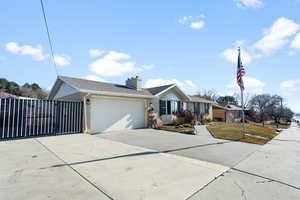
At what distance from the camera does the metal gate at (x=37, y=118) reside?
778 centimetres

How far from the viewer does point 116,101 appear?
11250 mm

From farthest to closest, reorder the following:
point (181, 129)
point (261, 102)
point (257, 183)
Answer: point (261, 102), point (181, 129), point (257, 183)

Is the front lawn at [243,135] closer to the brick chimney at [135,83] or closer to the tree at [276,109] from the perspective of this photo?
the brick chimney at [135,83]

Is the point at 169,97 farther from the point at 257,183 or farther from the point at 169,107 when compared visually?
the point at 257,183

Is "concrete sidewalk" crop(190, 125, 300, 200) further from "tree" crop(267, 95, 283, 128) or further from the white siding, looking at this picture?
"tree" crop(267, 95, 283, 128)

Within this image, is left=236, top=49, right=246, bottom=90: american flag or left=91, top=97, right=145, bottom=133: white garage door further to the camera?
left=91, top=97, right=145, bottom=133: white garage door

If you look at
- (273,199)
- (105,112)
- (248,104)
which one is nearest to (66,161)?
(273,199)

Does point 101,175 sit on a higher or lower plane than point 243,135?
higher

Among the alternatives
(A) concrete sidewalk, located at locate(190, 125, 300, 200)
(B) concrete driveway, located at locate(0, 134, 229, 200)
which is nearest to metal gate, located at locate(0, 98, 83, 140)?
(B) concrete driveway, located at locate(0, 134, 229, 200)

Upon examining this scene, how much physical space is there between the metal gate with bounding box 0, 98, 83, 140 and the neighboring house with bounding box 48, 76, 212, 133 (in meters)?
0.80

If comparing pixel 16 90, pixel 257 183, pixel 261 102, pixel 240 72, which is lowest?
pixel 257 183

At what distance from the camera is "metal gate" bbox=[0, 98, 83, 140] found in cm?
778

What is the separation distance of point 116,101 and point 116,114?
96 centimetres

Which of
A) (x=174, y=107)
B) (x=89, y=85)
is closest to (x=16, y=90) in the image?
(x=89, y=85)
